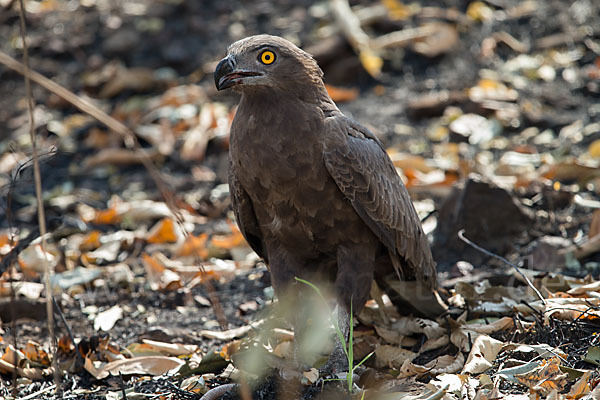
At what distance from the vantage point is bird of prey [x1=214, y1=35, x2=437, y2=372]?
353 centimetres

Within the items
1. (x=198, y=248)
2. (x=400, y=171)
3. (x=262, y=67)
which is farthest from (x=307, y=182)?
(x=400, y=171)

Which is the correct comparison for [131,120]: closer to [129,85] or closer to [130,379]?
[129,85]

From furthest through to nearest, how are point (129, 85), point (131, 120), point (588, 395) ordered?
point (129, 85) < point (131, 120) < point (588, 395)

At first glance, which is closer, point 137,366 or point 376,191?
point 376,191

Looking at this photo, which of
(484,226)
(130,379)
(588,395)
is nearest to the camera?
(588,395)

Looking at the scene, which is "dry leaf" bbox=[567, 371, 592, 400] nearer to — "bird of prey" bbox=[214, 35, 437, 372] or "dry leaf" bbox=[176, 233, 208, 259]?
"bird of prey" bbox=[214, 35, 437, 372]

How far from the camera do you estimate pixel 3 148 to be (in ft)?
26.7

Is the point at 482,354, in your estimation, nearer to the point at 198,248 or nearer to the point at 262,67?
the point at 262,67

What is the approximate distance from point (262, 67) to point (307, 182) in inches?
24.4

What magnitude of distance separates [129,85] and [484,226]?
5.28 m

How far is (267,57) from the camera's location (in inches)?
141

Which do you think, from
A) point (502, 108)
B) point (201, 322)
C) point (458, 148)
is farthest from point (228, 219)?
point (502, 108)

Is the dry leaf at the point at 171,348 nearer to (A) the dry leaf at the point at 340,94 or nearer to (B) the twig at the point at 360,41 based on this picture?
(A) the dry leaf at the point at 340,94

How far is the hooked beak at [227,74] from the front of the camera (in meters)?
3.48
